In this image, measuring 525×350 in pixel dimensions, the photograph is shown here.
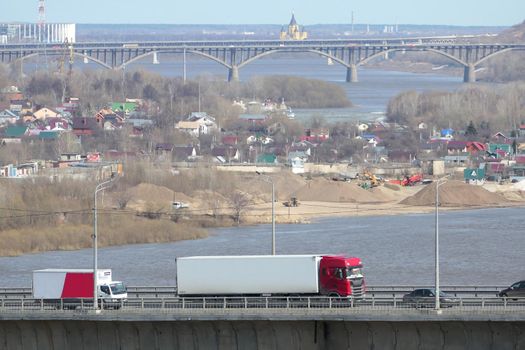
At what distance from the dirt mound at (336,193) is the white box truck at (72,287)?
25526 mm

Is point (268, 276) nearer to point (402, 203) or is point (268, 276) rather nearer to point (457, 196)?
point (402, 203)

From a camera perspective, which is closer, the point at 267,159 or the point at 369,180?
the point at 369,180

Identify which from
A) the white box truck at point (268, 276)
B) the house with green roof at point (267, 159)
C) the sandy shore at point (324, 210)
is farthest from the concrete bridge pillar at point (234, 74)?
the white box truck at point (268, 276)

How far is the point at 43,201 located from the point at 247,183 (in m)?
9.58

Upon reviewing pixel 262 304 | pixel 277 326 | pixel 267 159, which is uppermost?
pixel 267 159

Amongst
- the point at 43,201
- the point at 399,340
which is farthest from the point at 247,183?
the point at 399,340

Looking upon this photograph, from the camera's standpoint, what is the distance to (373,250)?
34344 millimetres

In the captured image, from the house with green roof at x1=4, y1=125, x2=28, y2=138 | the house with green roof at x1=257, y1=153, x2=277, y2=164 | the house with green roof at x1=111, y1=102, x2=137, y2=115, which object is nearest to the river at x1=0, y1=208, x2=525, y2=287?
the house with green roof at x1=257, y1=153, x2=277, y2=164

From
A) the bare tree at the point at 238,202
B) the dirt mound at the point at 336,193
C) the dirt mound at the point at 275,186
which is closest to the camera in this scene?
the bare tree at the point at 238,202

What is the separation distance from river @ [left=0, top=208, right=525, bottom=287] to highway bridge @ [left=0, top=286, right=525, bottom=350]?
9.43 m

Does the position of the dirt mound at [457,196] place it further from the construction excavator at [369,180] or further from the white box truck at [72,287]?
the white box truck at [72,287]

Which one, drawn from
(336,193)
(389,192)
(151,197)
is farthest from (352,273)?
(389,192)

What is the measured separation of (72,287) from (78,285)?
0.08 m

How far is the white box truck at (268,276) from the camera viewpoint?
65.5ft
